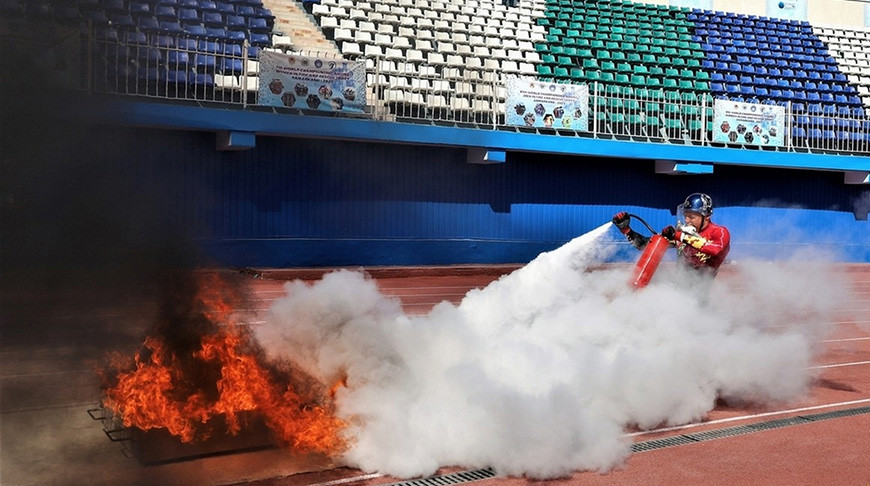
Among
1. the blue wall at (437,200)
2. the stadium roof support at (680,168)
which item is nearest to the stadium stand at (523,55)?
the stadium roof support at (680,168)

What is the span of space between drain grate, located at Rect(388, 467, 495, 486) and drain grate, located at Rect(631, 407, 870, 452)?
132cm

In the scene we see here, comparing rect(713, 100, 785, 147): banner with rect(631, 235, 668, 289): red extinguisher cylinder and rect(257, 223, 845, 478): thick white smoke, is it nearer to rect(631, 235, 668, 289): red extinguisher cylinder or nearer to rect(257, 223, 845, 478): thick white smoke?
rect(257, 223, 845, 478): thick white smoke

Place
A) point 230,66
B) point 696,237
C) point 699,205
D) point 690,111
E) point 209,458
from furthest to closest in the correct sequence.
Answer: point 690,111
point 230,66
point 699,205
point 696,237
point 209,458

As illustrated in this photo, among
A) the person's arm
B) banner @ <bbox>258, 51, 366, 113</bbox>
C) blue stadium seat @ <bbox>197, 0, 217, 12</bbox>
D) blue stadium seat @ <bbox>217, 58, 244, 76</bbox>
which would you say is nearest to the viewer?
the person's arm

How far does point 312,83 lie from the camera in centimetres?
1603

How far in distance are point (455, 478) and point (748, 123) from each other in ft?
57.2

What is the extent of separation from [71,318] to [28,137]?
1379mm

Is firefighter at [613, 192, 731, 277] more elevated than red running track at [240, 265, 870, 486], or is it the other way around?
firefighter at [613, 192, 731, 277]

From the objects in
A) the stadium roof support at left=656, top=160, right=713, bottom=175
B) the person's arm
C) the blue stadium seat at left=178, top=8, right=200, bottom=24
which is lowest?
the person's arm

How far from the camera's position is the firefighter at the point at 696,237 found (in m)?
8.36

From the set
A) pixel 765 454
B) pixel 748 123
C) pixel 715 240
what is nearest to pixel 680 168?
pixel 748 123

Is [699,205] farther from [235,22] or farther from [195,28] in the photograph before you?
[235,22]

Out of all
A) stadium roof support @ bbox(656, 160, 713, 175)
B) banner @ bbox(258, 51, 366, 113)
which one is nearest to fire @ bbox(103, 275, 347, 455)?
banner @ bbox(258, 51, 366, 113)

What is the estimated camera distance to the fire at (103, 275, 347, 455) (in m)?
5.86
